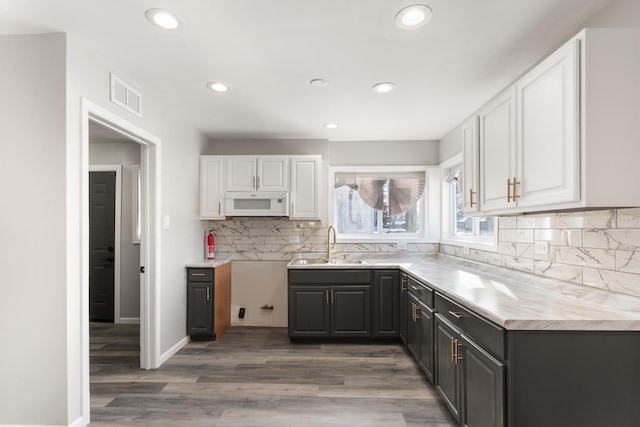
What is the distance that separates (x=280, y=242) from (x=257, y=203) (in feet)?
2.15

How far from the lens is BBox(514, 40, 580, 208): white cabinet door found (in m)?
1.46

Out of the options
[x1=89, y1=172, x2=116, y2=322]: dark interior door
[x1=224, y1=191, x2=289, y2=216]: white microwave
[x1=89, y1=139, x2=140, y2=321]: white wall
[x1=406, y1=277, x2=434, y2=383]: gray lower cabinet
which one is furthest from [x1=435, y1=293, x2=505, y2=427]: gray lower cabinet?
[x1=89, y1=172, x2=116, y2=322]: dark interior door

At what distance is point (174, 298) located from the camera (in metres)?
3.29

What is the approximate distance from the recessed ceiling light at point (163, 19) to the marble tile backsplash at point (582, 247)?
8.35 ft


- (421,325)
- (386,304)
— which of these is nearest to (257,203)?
(386,304)

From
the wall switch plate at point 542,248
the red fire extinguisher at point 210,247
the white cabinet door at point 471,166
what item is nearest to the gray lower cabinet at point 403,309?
the white cabinet door at point 471,166

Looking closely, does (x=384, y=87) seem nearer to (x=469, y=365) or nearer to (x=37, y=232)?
(x=469, y=365)

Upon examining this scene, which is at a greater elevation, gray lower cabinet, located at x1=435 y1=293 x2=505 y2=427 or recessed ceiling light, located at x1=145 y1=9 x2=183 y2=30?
recessed ceiling light, located at x1=145 y1=9 x2=183 y2=30

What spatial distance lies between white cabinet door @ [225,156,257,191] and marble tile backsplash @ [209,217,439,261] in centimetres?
51

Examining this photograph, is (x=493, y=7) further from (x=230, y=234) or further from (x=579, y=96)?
(x=230, y=234)

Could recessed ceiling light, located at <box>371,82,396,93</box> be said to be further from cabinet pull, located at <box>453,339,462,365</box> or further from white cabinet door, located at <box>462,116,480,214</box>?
cabinet pull, located at <box>453,339,462,365</box>

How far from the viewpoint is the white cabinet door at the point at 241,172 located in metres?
3.91

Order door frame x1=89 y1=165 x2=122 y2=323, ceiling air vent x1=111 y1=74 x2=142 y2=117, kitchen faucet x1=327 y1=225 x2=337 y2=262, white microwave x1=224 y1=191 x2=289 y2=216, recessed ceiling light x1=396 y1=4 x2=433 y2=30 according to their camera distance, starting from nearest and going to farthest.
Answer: recessed ceiling light x1=396 y1=4 x2=433 y2=30, ceiling air vent x1=111 y1=74 x2=142 y2=117, white microwave x1=224 y1=191 x2=289 y2=216, kitchen faucet x1=327 y1=225 x2=337 y2=262, door frame x1=89 y1=165 x2=122 y2=323

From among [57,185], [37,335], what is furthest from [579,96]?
[37,335]
